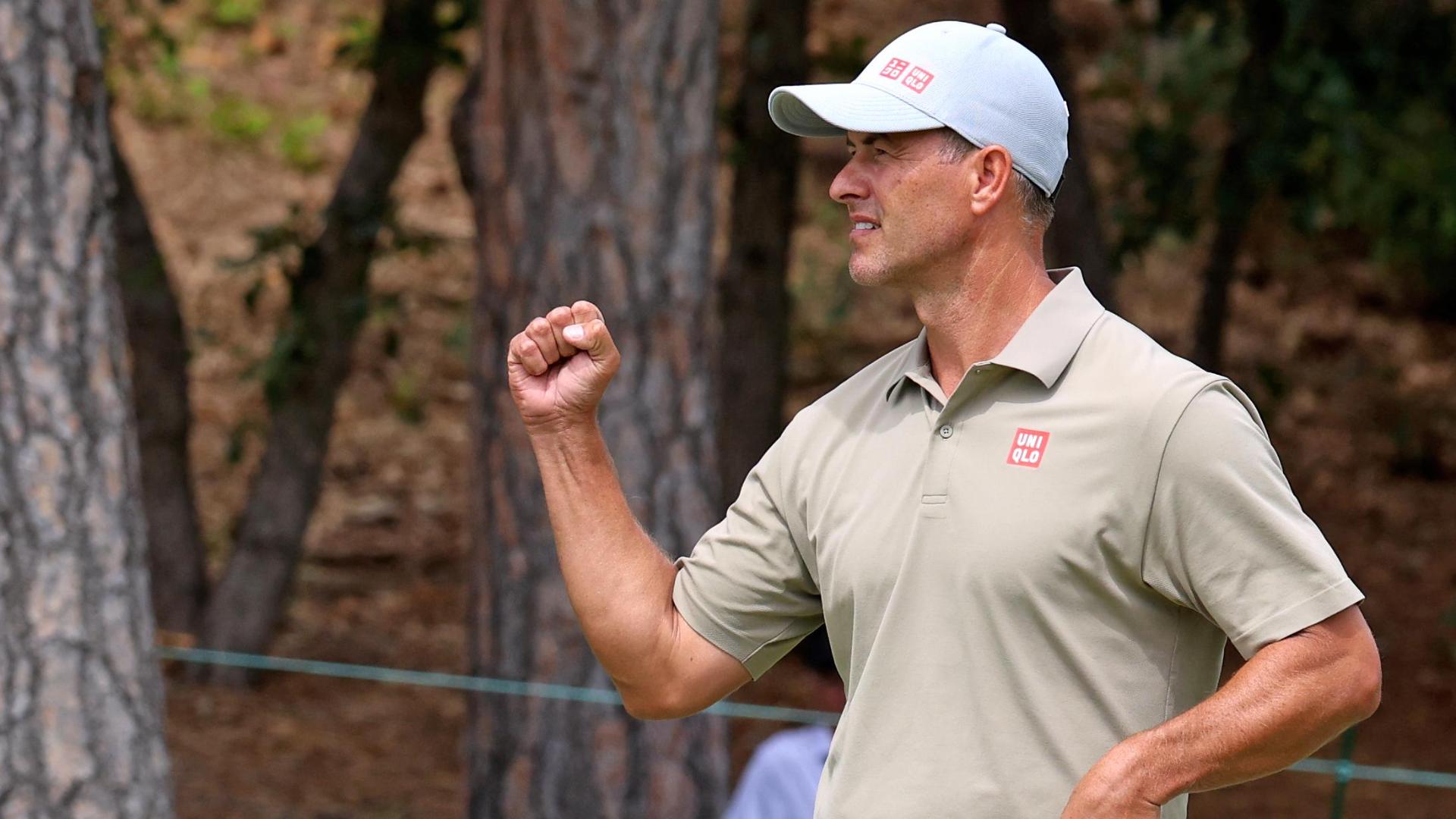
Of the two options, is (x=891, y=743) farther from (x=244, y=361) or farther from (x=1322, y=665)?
(x=244, y=361)

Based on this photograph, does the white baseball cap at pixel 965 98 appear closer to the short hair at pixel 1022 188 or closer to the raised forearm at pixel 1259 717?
the short hair at pixel 1022 188

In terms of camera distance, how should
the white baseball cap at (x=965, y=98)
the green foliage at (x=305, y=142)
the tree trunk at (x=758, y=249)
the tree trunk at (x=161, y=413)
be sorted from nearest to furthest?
the white baseball cap at (x=965, y=98) < the tree trunk at (x=161, y=413) < the tree trunk at (x=758, y=249) < the green foliage at (x=305, y=142)

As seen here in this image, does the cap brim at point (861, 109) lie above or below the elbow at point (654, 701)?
above

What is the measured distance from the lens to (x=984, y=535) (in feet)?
6.23

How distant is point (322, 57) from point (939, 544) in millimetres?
10877

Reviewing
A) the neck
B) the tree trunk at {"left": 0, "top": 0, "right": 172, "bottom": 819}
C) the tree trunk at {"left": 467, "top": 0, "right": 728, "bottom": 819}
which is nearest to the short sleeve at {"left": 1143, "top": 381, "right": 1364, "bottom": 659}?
the neck

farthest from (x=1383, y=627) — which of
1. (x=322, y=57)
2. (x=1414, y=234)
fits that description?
(x=322, y=57)

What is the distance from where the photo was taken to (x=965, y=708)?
1918 millimetres

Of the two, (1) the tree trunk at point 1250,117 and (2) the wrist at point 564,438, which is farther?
(1) the tree trunk at point 1250,117

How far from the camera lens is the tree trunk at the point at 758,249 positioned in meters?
7.60

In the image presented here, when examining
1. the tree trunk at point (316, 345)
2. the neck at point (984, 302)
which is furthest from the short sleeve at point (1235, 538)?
the tree trunk at point (316, 345)

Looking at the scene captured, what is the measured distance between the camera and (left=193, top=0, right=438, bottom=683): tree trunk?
682 cm

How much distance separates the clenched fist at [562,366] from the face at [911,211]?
0.34 meters

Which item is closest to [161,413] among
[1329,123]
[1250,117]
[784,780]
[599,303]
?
[599,303]
